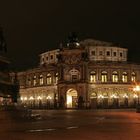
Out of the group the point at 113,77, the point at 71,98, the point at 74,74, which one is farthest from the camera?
the point at 71,98

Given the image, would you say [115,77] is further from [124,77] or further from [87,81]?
[87,81]

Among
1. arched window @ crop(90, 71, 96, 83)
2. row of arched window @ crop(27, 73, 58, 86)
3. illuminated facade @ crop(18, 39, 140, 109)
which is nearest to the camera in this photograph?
illuminated facade @ crop(18, 39, 140, 109)

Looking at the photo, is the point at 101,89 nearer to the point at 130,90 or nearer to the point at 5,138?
the point at 130,90

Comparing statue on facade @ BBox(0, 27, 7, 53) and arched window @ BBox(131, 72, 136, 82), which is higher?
arched window @ BBox(131, 72, 136, 82)

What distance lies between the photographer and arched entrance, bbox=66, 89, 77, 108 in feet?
359

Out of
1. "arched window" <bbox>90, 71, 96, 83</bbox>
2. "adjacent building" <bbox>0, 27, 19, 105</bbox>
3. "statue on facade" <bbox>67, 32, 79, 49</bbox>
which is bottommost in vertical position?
"adjacent building" <bbox>0, 27, 19, 105</bbox>

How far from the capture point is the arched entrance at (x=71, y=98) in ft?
359

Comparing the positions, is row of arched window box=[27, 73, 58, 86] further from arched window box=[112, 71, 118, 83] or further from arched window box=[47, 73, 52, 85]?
arched window box=[112, 71, 118, 83]

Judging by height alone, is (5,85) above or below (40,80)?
below

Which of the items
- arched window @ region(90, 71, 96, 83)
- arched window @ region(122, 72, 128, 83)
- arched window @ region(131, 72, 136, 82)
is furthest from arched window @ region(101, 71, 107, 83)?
arched window @ region(131, 72, 136, 82)

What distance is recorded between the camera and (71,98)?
110750mm

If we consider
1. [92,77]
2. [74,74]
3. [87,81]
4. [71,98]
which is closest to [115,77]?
A: [92,77]

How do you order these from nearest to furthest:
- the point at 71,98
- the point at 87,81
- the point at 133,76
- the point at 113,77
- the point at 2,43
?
the point at 2,43
the point at 87,81
the point at 113,77
the point at 71,98
the point at 133,76

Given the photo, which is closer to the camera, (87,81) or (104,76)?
(87,81)
